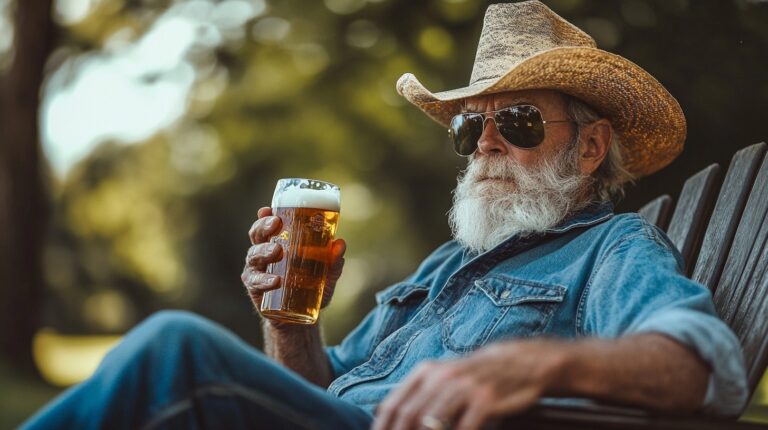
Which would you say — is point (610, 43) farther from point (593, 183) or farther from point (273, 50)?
point (273, 50)

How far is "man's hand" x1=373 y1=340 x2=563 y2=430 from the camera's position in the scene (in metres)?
1.61

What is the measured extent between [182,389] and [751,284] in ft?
5.19

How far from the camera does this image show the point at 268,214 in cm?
290

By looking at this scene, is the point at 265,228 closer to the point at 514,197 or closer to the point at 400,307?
the point at 400,307

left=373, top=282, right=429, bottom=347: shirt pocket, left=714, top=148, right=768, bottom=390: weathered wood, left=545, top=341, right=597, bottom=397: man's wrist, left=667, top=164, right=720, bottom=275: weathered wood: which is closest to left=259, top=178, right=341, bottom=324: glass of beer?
left=373, top=282, right=429, bottom=347: shirt pocket

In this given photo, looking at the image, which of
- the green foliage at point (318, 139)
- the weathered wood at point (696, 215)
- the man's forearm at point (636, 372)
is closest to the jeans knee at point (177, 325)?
the man's forearm at point (636, 372)

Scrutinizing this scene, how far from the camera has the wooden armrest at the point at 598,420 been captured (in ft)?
5.49

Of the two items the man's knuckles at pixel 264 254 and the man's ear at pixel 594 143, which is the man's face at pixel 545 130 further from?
the man's knuckles at pixel 264 254

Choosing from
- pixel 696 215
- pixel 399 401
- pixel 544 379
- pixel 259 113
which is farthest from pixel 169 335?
pixel 259 113

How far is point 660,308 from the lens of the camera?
203cm

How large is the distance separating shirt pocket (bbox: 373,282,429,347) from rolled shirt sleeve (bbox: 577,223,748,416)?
781mm

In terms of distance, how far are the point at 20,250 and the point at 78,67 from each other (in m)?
2.39

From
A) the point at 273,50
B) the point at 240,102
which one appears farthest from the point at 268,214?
the point at 240,102

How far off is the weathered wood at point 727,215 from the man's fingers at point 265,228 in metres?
1.37
